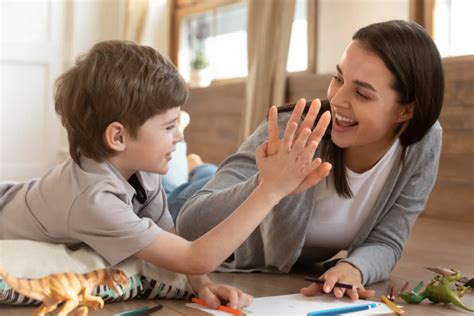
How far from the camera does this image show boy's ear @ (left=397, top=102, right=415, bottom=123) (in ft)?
5.34

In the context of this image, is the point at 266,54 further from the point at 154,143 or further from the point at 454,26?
the point at 154,143

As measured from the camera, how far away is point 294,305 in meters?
1.41

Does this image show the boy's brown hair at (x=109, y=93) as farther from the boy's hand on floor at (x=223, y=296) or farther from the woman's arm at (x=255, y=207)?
the boy's hand on floor at (x=223, y=296)

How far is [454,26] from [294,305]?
2.45m

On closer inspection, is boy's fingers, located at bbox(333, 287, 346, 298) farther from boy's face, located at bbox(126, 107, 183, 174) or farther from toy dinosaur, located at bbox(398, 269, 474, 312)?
boy's face, located at bbox(126, 107, 183, 174)

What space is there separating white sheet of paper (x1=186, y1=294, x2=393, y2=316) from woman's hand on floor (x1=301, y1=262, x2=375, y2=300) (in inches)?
0.6

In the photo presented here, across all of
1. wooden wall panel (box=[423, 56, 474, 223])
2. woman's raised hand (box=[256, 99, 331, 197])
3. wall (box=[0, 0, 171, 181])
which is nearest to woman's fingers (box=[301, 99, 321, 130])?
woman's raised hand (box=[256, 99, 331, 197])

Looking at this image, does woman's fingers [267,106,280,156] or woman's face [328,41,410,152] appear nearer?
woman's fingers [267,106,280,156]

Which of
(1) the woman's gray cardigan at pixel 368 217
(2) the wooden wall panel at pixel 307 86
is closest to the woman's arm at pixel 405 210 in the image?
(1) the woman's gray cardigan at pixel 368 217

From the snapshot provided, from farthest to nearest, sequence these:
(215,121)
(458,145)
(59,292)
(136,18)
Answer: (136,18) → (215,121) → (458,145) → (59,292)

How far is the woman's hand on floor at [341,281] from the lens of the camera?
4.82 feet

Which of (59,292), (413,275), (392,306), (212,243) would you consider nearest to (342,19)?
(413,275)

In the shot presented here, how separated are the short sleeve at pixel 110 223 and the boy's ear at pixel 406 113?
0.68 metres

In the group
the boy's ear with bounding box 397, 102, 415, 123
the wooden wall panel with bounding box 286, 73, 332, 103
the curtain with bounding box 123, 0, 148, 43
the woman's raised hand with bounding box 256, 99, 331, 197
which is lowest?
the woman's raised hand with bounding box 256, 99, 331, 197
